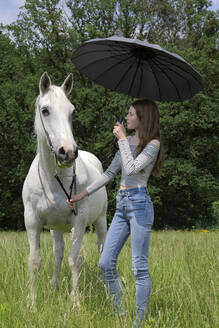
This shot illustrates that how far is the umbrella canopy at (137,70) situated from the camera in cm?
346

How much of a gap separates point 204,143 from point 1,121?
421 inches

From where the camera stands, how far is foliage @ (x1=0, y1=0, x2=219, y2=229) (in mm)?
19078

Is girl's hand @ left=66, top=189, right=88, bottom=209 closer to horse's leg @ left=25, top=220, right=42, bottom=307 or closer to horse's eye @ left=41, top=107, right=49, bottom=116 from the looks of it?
horse's leg @ left=25, top=220, right=42, bottom=307

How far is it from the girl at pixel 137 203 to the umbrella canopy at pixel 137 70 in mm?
535

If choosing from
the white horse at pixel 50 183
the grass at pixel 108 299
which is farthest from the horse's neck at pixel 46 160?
the grass at pixel 108 299

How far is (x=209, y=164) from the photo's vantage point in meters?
21.0

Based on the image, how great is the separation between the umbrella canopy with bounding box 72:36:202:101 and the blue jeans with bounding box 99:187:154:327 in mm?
1173

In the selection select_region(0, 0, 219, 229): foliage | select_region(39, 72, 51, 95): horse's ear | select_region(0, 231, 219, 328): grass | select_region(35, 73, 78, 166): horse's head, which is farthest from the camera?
select_region(0, 0, 219, 229): foliage

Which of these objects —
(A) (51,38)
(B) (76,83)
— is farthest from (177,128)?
(A) (51,38)

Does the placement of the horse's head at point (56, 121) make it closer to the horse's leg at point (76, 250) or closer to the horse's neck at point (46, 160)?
the horse's neck at point (46, 160)

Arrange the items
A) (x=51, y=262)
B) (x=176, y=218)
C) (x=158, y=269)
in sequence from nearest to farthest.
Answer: (x=158, y=269), (x=51, y=262), (x=176, y=218)

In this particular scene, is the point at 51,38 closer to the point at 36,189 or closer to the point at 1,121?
the point at 1,121

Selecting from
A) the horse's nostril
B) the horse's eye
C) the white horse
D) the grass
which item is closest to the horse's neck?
the white horse

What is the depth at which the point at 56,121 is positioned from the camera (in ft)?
11.2
